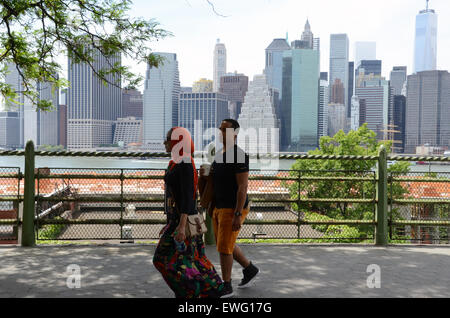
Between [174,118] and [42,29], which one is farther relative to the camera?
[174,118]

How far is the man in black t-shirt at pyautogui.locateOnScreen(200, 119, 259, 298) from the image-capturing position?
14.8ft

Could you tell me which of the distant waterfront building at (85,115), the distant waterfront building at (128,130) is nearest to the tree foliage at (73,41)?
the distant waterfront building at (85,115)

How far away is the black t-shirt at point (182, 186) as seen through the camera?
3992 millimetres

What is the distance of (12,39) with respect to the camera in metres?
9.37

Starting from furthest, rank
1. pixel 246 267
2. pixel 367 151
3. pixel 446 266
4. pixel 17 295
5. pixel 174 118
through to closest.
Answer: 1. pixel 174 118
2. pixel 367 151
3. pixel 446 266
4. pixel 246 267
5. pixel 17 295

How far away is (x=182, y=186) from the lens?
4.00m

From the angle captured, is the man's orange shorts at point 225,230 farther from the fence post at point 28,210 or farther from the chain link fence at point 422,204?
the chain link fence at point 422,204

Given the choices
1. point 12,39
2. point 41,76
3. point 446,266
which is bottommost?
point 446,266

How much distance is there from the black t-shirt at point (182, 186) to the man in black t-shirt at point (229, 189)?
554mm

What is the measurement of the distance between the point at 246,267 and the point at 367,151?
40841 mm

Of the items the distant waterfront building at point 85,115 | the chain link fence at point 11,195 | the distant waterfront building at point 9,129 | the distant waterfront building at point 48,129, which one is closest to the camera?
the chain link fence at point 11,195

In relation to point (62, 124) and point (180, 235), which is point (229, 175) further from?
point (62, 124)
